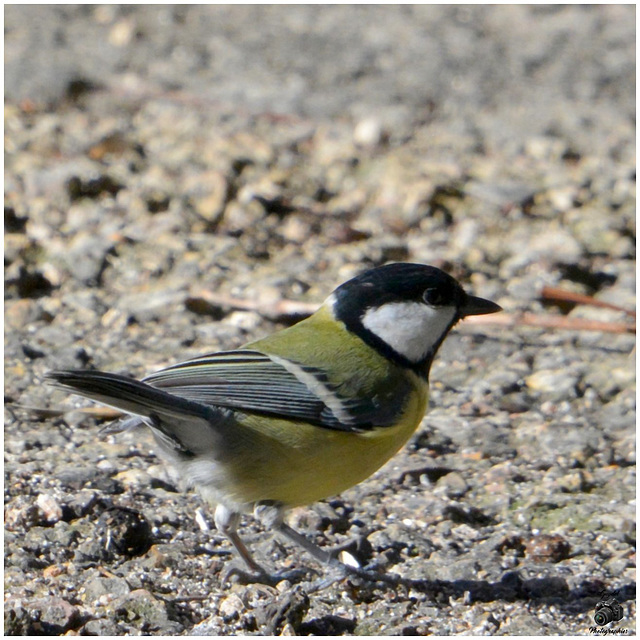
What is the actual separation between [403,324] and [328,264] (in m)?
1.36

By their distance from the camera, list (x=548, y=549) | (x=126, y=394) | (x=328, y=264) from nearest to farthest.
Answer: (x=126, y=394) → (x=548, y=549) → (x=328, y=264)

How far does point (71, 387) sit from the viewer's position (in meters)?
2.01

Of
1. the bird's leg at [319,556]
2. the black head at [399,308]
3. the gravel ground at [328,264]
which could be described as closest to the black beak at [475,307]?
the black head at [399,308]

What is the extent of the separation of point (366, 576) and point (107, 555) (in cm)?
68

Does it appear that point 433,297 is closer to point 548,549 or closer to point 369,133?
point 548,549

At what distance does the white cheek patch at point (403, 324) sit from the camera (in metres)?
2.74

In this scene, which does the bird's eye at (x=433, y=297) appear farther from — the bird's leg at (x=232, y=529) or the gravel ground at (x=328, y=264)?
the bird's leg at (x=232, y=529)

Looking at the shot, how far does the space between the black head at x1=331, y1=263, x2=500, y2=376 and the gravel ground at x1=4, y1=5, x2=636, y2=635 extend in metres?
0.45

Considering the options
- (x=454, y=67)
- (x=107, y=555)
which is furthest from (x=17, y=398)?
(x=454, y=67)

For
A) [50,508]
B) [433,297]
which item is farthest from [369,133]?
[50,508]

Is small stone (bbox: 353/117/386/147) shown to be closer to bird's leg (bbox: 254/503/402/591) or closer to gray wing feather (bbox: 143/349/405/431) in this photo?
gray wing feather (bbox: 143/349/405/431)

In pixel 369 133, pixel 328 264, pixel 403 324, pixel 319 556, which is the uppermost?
pixel 369 133

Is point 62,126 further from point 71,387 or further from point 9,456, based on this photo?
point 71,387

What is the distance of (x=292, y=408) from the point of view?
7.98 feet
